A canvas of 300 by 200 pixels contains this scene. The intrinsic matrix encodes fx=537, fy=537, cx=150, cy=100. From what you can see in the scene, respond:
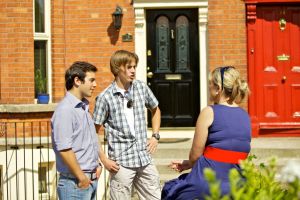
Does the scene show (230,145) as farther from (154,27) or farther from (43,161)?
(154,27)

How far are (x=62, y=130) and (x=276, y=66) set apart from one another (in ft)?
19.6

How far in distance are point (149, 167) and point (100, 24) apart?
4.94m

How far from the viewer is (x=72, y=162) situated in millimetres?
3377

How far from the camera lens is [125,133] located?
4082mm

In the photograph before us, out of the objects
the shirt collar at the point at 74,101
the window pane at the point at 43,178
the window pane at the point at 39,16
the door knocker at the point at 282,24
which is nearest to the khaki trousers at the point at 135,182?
the shirt collar at the point at 74,101

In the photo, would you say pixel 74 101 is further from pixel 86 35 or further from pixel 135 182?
pixel 86 35

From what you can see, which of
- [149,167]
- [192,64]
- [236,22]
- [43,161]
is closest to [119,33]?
[192,64]

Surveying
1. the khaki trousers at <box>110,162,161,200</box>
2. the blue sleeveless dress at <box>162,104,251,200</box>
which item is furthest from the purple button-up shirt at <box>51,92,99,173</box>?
the blue sleeveless dress at <box>162,104,251,200</box>

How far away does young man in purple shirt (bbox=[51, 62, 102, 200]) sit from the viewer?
3.40m

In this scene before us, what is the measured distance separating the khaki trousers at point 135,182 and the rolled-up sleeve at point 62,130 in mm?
761

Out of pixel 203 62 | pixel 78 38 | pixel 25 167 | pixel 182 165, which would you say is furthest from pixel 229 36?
pixel 182 165

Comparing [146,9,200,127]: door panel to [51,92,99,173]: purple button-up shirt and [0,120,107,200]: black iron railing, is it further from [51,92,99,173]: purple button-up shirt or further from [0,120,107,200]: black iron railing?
[51,92,99,173]: purple button-up shirt

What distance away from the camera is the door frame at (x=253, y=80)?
28.1ft

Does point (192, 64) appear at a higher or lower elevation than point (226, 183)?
higher
